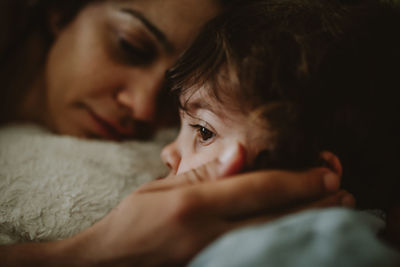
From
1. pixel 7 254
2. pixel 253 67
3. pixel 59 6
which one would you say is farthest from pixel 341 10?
pixel 59 6

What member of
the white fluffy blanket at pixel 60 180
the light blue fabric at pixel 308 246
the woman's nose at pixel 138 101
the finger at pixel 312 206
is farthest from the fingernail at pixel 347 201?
the woman's nose at pixel 138 101

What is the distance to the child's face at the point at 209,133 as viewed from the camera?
0.51 metres

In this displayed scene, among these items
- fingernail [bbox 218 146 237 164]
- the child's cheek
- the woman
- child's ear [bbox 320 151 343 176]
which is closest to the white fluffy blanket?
the woman

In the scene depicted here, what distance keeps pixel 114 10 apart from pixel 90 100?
295mm

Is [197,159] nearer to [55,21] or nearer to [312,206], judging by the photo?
[312,206]

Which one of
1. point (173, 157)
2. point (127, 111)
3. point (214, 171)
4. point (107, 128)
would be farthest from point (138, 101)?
point (214, 171)

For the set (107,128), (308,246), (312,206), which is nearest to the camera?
(308,246)

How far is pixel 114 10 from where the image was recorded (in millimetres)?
911

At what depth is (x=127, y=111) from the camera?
91 cm

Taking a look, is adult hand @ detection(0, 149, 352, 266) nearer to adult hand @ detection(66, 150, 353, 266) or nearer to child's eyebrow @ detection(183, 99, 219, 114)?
adult hand @ detection(66, 150, 353, 266)

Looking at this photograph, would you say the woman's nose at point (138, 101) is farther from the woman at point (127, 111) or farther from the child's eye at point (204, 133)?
the child's eye at point (204, 133)

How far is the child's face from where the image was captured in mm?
506

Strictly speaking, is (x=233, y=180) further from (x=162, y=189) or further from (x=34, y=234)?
(x=34, y=234)

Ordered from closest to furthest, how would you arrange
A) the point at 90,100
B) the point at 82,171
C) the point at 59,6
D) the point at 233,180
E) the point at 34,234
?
1. the point at 233,180
2. the point at 34,234
3. the point at 82,171
4. the point at 90,100
5. the point at 59,6
